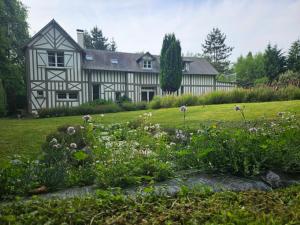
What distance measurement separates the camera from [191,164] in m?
2.88

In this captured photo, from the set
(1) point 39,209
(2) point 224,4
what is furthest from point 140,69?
(1) point 39,209

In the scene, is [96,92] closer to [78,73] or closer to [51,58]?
[78,73]

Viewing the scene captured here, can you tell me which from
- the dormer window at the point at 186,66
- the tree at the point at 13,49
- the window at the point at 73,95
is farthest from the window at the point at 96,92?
the dormer window at the point at 186,66

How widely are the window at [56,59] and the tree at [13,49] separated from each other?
2045 millimetres

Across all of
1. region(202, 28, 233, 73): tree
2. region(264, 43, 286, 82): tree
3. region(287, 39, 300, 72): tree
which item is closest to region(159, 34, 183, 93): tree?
region(264, 43, 286, 82): tree

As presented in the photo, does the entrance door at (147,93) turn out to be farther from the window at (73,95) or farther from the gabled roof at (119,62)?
the window at (73,95)

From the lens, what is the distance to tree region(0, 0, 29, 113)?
1980cm

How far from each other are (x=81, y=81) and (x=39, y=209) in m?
19.0

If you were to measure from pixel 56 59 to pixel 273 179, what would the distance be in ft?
61.3

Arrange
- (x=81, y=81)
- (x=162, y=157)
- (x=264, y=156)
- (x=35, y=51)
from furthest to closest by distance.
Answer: (x=81, y=81) < (x=35, y=51) < (x=162, y=157) < (x=264, y=156)

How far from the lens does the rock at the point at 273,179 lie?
238cm

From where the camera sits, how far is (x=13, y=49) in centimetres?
2242

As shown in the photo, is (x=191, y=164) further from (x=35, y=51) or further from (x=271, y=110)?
(x=35, y=51)

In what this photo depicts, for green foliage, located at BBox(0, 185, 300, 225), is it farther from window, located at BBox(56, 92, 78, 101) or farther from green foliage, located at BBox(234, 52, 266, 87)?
green foliage, located at BBox(234, 52, 266, 87)
